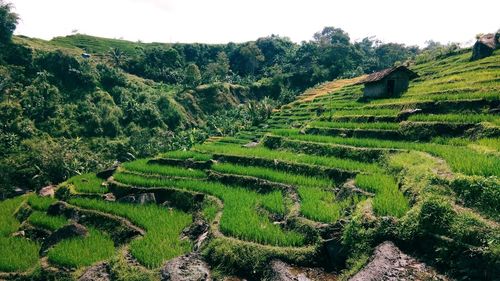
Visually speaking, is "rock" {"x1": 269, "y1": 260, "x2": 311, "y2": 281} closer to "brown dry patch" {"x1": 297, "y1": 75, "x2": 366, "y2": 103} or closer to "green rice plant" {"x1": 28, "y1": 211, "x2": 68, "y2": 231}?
"green rice plant" {"x1": 28, "y1": 211, "x2": 68, "y2": 231}

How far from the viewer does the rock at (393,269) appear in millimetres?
6199

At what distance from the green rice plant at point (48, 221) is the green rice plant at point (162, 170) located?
4.12 m

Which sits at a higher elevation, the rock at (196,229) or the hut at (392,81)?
the hut at (392,81)

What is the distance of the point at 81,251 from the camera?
33.5 feet

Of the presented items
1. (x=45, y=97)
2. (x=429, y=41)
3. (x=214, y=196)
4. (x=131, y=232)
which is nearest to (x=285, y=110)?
(x=214, y=196)

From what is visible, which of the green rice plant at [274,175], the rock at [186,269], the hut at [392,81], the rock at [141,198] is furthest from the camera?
the hut at [392,81]

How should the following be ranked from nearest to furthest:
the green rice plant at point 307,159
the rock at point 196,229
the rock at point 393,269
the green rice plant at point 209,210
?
the rock at point 393,269 < the rock at point 196,229 < the green rice plant at point 209,210 < the green rice plant at point 307,159

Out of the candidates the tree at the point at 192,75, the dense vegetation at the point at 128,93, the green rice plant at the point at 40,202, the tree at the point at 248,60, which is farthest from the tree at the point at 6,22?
the green rice plant at the point at 40,202

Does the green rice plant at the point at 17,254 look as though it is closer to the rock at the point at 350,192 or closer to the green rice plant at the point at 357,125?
the rock at the point at 350,192

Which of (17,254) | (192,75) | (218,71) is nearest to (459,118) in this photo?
(17,254)

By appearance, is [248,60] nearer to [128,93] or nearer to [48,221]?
[128,93]

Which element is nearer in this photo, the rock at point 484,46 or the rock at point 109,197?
the rock at point 109,197

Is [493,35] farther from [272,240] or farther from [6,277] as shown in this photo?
[6,277]

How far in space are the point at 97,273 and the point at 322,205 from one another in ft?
19.6
